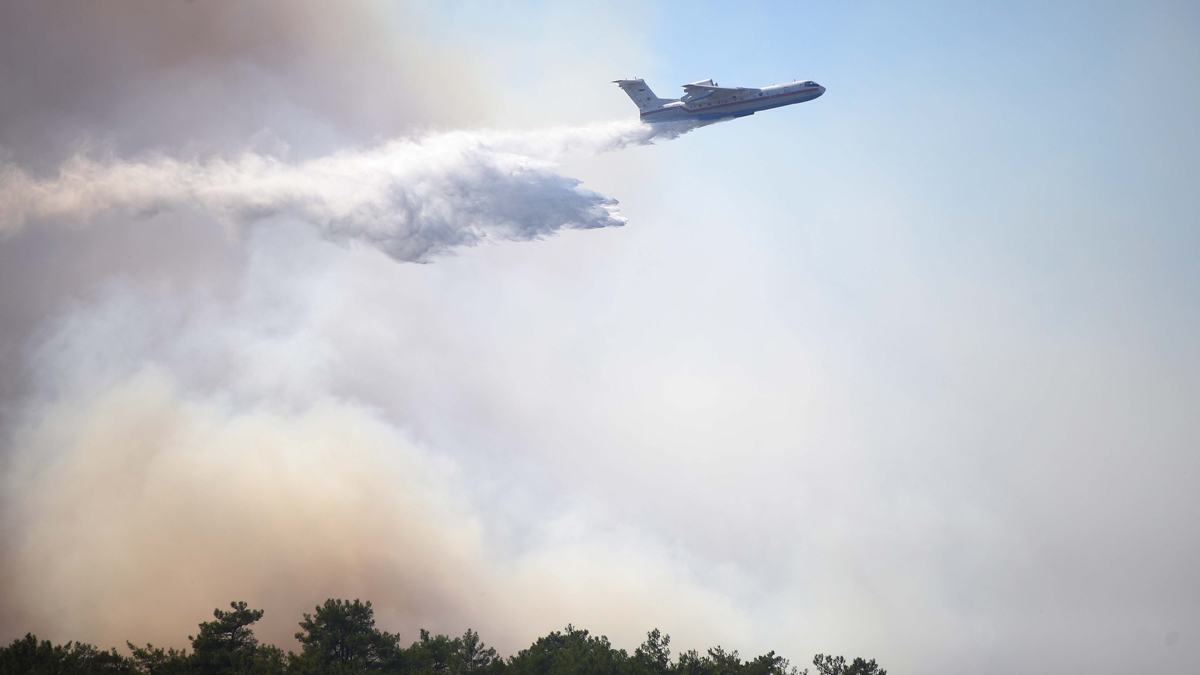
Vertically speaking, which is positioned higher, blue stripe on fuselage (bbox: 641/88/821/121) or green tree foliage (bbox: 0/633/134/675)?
blue stripe on fuselage (bbox: 641/88/821/121)

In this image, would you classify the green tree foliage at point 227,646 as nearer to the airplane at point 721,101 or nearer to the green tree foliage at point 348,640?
the green tree foliage at point 348,640

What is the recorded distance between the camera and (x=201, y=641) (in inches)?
2687

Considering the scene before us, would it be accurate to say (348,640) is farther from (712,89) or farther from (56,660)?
(712,89)

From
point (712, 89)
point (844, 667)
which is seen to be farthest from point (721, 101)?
point (844, 667)

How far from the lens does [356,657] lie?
243ft

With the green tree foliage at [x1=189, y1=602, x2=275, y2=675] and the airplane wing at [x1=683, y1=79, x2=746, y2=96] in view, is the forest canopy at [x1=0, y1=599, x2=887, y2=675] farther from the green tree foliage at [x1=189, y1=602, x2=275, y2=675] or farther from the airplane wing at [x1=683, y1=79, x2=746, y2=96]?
the airplane wing at [x1=683, y1=79, x2=746, y2=96]

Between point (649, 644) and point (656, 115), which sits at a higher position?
point (656, 115)

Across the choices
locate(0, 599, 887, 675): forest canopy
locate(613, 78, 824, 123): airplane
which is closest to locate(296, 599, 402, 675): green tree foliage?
locate(0, 599, 887, 675): forest canopy

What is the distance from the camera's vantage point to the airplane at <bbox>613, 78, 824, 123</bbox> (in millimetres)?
75500

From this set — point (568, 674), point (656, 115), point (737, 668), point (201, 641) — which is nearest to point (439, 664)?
point (568, 674)

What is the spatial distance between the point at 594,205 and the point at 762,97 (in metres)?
19.8

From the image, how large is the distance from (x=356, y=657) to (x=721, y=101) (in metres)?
54.0

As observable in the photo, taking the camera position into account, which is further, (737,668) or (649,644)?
(649,644)

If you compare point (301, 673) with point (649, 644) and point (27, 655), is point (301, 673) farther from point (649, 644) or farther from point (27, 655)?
point (649, 644)
